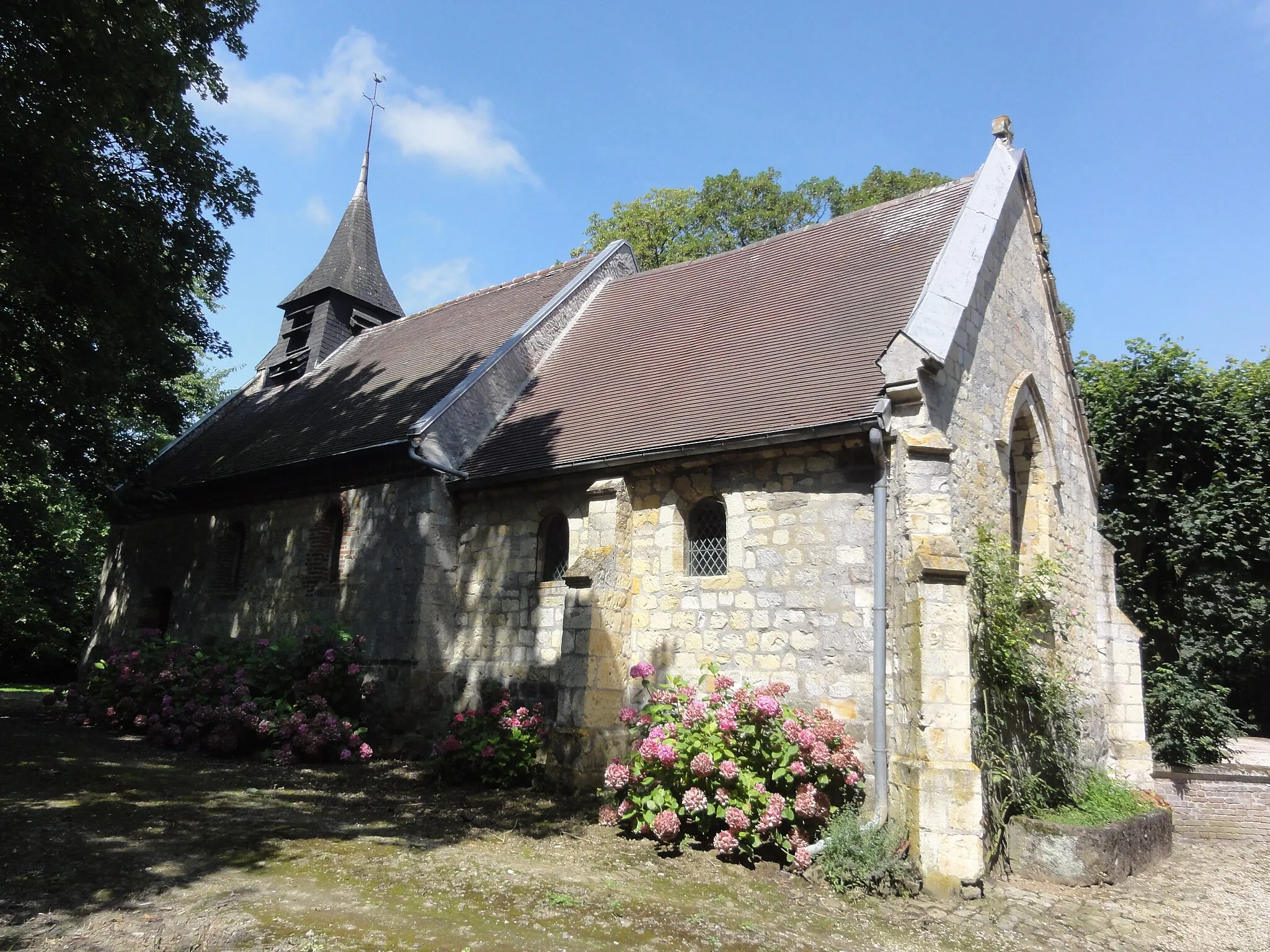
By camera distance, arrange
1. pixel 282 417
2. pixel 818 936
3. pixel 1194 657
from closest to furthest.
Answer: pixel 818 936
pixel 1194 657
pixel 282 417

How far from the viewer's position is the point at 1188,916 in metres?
7.12

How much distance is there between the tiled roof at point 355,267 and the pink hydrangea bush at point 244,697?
961 cm

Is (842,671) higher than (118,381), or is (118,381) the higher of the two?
(118,381)

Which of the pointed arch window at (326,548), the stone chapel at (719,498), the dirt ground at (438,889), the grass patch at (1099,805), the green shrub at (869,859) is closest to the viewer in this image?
the dirt ground at (438,889)

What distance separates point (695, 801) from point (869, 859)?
149cm

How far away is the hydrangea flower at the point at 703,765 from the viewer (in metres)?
7.49

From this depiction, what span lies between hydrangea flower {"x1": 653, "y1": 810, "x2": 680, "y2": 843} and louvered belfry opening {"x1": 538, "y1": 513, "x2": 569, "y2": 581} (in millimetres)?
4098

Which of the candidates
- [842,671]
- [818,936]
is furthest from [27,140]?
[818,936]

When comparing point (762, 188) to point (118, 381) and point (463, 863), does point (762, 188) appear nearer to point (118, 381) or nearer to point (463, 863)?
point (118, 381)

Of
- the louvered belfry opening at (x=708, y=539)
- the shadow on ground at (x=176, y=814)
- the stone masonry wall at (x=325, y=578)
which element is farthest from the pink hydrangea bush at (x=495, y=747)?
the louvered belfry opening at (x=708, y=539)

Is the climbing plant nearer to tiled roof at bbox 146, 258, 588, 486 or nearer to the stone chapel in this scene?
the stone chapel

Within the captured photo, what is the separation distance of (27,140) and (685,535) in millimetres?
8335

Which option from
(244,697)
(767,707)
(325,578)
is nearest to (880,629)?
(767,707)

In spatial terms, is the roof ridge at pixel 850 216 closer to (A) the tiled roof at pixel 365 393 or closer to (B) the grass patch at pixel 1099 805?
(A) the tiled roof at pixel 365 393
